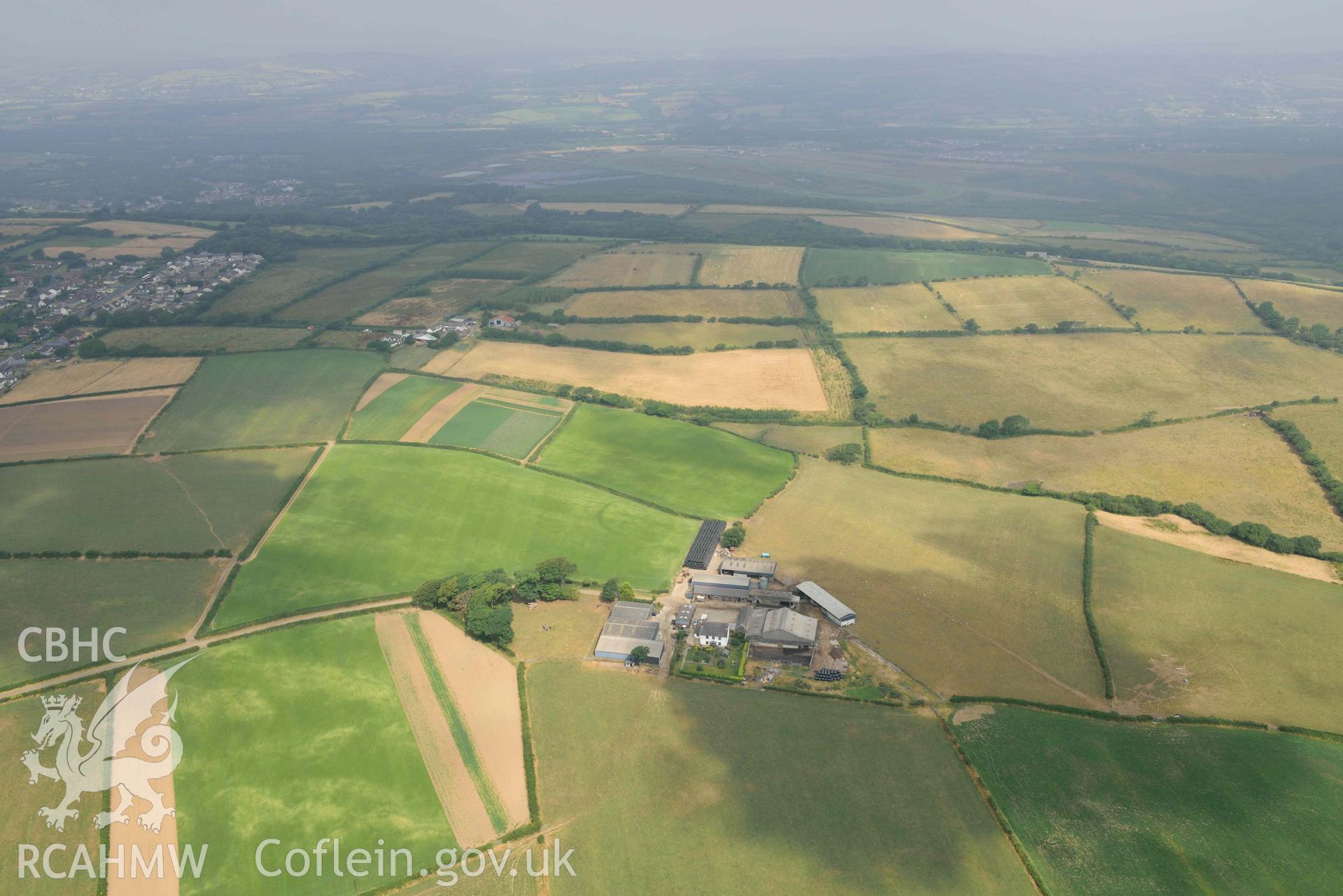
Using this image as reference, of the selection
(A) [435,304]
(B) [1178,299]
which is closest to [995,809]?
(B) [1178,299]

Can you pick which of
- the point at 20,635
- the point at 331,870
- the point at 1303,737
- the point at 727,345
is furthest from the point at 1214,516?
the point at 20,635

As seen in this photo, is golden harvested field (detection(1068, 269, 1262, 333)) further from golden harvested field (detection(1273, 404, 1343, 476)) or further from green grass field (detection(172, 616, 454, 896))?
green grass field (detection(172, 616, 454, 896))

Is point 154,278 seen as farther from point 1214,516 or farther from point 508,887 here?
point 1214,516

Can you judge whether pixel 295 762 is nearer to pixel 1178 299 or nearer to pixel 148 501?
pixel 148 501

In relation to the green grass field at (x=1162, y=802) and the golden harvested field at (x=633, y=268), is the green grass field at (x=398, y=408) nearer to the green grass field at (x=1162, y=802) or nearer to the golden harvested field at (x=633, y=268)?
the golden harvested field at (x=633, y=268)

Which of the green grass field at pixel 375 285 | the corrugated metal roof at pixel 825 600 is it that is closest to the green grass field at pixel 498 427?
the corrugated metal roof at pixel 825 600

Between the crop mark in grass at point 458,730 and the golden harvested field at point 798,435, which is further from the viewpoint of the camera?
the golden harvested field at point 798,435

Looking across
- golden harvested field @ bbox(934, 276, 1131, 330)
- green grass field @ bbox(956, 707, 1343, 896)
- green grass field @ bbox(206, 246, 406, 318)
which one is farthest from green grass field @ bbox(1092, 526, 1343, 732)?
green grass field @ bbox(206, 246, 406, 318)
